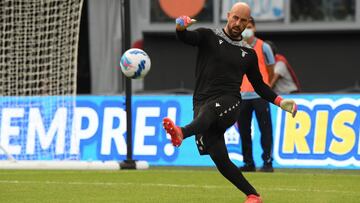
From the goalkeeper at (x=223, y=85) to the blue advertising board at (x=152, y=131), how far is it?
17.9 feet

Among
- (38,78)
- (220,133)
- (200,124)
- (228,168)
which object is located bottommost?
(38,78)

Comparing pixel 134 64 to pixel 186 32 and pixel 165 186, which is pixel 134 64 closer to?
pixel 165 186

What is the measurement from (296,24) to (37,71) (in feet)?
22.9

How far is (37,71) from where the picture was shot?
54.9ft

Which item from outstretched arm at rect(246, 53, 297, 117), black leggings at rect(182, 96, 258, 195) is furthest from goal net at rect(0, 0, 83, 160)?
black leggings at rect(182, 96, 258, 195)

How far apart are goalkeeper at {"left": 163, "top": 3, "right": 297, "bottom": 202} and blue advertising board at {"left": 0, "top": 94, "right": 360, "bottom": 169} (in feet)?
17.9

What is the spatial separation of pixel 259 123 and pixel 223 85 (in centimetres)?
476

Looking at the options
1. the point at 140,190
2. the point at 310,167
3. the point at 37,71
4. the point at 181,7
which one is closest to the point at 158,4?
the point at 181,7

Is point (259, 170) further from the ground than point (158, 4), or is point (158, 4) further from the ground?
point (158, 4)

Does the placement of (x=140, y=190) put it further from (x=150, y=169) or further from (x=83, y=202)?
(x=150, y=169)

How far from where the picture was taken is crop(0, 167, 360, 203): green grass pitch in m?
10.3

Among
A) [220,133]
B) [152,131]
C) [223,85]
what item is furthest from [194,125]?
[152,131]

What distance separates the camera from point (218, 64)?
9648 mm

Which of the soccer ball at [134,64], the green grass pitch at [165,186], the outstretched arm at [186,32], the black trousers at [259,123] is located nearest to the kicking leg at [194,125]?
the outstretched arm at [186,32]
